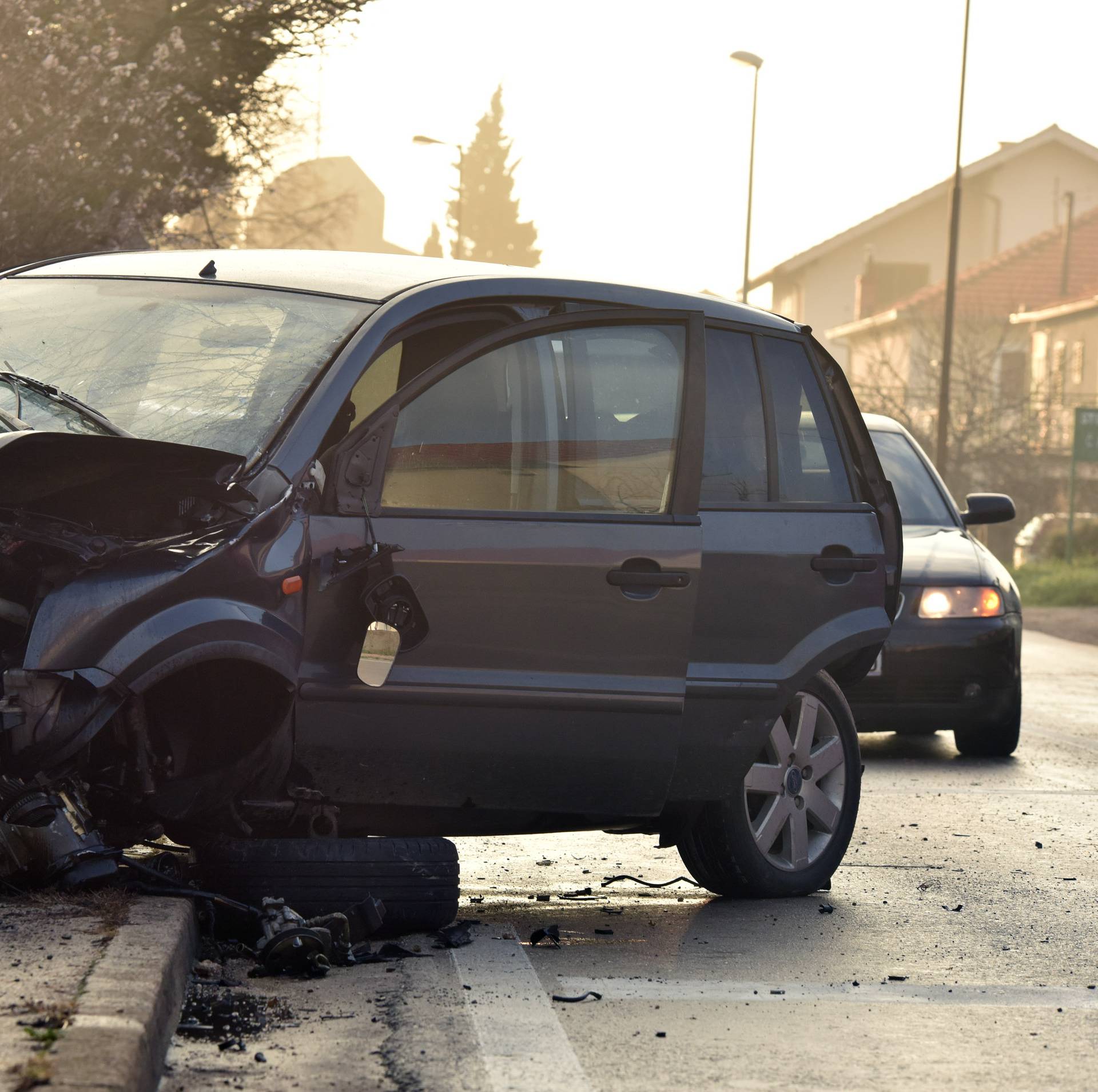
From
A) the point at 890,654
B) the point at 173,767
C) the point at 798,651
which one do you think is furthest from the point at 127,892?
the point at 890,654

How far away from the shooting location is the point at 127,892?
17.4 feet

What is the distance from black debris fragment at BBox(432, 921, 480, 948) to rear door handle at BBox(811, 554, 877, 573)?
5.39ft

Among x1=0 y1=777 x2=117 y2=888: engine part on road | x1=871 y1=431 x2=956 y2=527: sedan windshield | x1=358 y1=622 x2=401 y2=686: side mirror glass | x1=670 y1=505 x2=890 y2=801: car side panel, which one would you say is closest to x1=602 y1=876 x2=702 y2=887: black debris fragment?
x1=670 y1=505 x2=890 y2=801: car side panel

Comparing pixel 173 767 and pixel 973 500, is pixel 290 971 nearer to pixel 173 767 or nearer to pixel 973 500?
pixel 173 767

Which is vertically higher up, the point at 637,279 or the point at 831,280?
the point at 831,280

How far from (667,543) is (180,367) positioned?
4.91 ft

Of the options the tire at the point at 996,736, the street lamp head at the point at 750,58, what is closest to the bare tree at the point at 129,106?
the tire at the point at 996,736

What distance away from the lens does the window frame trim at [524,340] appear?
543cm

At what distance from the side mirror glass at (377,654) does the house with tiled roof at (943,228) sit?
2178 inches

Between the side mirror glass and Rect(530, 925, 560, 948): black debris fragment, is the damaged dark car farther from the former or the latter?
Rect(530, 925, 560, 948): black debris fragment

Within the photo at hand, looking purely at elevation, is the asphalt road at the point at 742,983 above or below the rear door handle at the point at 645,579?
below

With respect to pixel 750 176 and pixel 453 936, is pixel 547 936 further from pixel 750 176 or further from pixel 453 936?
pixel 750 176

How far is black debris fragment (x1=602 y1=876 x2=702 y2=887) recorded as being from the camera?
6988mm

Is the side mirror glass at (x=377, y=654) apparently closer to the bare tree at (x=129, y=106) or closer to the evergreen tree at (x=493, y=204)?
the bare tree at (x=129, y=106)
